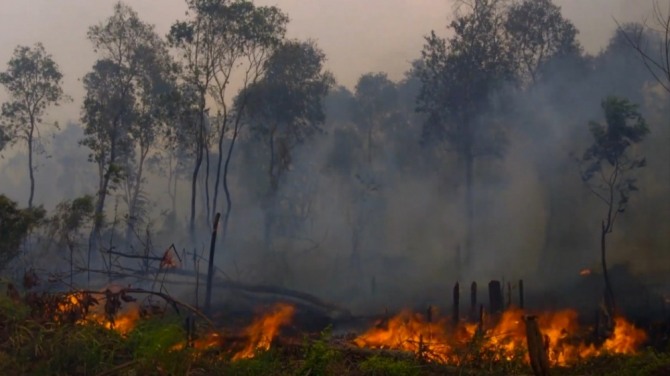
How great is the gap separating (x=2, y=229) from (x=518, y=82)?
26859 mm

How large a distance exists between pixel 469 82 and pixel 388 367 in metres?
28.8

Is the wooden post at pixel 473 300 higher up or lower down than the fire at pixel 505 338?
higher up

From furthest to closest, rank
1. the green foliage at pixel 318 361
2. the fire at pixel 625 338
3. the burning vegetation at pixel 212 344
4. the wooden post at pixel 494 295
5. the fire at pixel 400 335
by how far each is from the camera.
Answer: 1. the wooden post at pixel 494 295
2. the fire at pixel 625 338
3. the fire at pixel 400 335
4. the burning vegetation at pixel 212 344
5. the green foliage at pixel 318 361

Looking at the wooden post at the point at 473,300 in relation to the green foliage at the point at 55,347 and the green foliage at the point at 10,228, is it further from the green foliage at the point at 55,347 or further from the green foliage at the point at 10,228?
the green foliage at the point at 10,228

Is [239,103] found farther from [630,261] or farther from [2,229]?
[630,261]

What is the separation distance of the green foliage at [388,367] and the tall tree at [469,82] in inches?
1098

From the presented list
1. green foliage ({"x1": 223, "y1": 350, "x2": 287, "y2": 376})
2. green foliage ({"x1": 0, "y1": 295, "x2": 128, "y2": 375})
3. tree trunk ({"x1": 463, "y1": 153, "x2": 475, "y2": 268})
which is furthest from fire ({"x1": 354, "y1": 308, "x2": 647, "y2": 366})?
tree trunk ({"x1": 463, "y1": 153, "x2": 475, "y2": 268})

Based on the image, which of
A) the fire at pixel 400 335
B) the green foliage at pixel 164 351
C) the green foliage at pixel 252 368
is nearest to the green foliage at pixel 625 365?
the fire at pixel 400 335

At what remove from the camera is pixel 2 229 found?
21.8 m

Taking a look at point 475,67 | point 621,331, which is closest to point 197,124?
point 475,67

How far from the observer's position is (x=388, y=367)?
9500 millimetres

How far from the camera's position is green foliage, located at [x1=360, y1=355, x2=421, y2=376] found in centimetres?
945

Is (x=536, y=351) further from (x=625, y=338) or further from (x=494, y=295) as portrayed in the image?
(x=494, y=295)

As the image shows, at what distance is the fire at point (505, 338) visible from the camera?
407 inches
